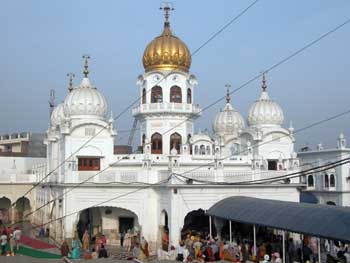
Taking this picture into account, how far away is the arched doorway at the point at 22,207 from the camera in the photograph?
37.5m

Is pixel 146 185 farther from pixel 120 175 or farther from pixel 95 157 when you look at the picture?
pixel 95 157

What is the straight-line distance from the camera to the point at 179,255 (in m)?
18.2

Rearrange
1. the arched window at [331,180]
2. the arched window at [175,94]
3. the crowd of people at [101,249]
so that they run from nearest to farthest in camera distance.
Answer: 1. the crowd of people at [101,249]
2. the arched window at [175,94]
3. the arched window at [331,180]

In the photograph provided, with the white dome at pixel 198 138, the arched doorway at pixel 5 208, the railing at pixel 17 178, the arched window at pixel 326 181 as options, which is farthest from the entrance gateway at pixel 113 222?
the arched window at pixel 326 181

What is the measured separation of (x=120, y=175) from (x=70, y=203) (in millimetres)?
2822

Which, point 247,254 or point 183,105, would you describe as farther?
point 183,105

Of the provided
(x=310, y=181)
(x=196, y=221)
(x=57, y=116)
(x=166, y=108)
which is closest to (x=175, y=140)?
(x=166, y=108)

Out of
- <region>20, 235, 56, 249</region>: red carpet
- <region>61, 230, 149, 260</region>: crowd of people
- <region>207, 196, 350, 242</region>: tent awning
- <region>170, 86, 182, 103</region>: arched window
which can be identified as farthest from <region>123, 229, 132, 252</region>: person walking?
<region>170, 86, 182, 103</region>: arched window

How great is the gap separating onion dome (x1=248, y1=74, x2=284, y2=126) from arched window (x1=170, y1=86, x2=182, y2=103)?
481cm

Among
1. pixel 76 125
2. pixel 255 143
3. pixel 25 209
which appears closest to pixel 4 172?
pixel 25 209

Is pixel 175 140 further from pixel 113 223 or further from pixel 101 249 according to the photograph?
pixel 101 249

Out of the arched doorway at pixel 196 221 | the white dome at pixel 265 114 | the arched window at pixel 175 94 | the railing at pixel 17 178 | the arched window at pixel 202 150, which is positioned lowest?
the arched doorway at pixel 196 221

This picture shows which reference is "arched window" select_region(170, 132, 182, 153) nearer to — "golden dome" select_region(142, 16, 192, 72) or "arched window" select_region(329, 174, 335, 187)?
"golden dome" select_region(142, 16, 192, 72)

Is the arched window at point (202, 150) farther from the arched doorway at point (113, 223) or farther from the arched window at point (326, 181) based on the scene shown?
the arched window at point (326, 181)
